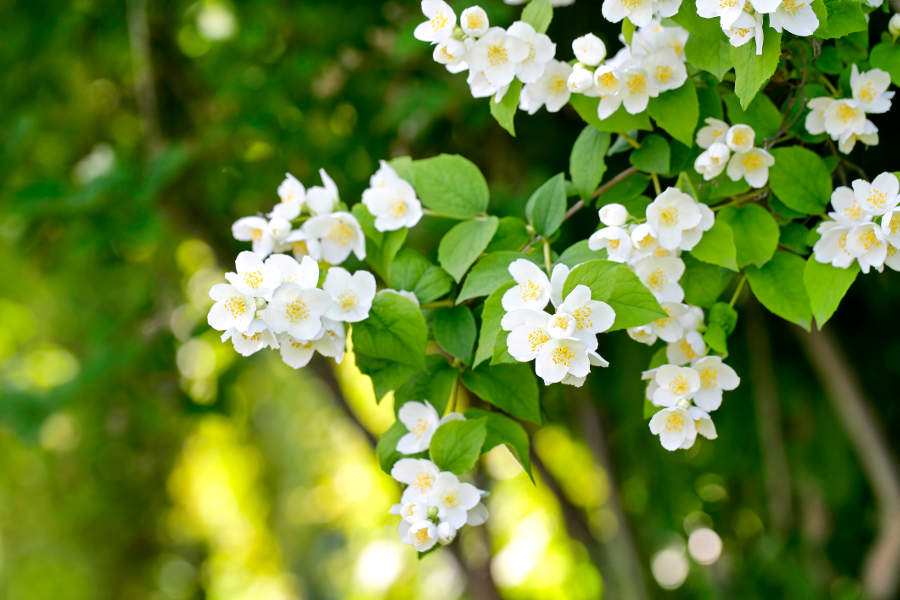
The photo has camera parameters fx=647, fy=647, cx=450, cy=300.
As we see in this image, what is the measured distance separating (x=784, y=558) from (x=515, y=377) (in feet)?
5.44

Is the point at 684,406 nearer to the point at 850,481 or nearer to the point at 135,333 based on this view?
the point at 850,481

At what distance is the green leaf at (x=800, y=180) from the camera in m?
0.74

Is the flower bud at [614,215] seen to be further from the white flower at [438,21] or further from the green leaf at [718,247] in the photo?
the white flower at [438,21]

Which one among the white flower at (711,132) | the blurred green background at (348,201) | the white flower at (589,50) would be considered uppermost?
the white flower at (589,50)

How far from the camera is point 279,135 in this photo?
5.92ft

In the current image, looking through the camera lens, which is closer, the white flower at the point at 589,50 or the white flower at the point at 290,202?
the white flower at the point at 589,50

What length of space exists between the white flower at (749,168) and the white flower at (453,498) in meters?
0.48

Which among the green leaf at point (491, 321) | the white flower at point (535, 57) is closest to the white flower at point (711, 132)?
the white flower at point (535, 57)

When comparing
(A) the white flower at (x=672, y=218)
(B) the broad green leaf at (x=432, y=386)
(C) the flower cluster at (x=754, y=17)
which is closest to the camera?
(C) the flower cluster at (x=754, y=17)

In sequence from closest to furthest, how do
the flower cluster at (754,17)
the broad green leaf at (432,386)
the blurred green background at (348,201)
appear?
the flower cluster at (754,17) < the broad green leaf at (432,386) < the blurred green background at (348,201)

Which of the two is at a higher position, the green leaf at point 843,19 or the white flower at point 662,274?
the green leaf at point 843,19

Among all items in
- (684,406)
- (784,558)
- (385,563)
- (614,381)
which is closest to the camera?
(684,406)

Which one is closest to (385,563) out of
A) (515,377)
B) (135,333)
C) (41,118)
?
(135,333)

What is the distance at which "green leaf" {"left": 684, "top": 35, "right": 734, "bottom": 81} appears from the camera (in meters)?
0.71
